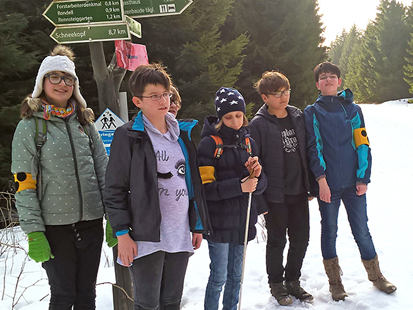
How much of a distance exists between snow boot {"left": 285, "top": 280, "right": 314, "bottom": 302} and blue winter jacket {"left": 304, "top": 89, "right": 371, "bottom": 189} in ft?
3.17

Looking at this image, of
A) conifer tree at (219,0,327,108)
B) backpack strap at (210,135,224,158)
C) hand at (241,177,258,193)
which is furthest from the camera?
conifer tree at (219,0,327,108)

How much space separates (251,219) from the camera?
2715 millimetres

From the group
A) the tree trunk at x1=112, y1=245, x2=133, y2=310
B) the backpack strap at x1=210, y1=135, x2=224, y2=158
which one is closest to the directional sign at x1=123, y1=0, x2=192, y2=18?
the backpack strap at x1=210, y1=135, x2=224, y2=158

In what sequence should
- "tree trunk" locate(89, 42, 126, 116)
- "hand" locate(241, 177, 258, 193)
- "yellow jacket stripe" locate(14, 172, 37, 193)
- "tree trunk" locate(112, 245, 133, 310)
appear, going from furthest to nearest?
1. "tree trunk" locate(89, 42, 126, 116)
2. "tree trunk" locate(112, 245, 133, 310)
3. "hand" locate(241, 177, 258, 193)
4. "yellow jacket stripe" locate(14, 172, 37, 193)

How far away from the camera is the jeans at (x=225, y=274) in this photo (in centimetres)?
260

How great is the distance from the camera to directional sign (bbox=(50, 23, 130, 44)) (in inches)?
108

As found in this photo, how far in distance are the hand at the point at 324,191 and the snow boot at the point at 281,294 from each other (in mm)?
885

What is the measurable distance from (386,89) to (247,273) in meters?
38.9

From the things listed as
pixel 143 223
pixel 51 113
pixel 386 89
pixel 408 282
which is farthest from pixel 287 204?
pixel 386 89

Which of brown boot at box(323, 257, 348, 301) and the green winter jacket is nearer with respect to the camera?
the green winter jacket

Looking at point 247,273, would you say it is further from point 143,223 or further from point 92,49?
point 92,49

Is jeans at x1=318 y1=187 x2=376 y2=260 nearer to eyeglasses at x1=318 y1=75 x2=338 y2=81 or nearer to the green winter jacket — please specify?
eyeglasses at x1=318 y1=75 x2=338 y2=81

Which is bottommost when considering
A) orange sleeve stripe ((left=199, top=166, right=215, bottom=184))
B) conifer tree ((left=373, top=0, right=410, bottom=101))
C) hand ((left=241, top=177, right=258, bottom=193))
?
hand ((left=241, top=177, right=258, bottom=193))

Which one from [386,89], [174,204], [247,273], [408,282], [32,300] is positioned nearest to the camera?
[174,204]
